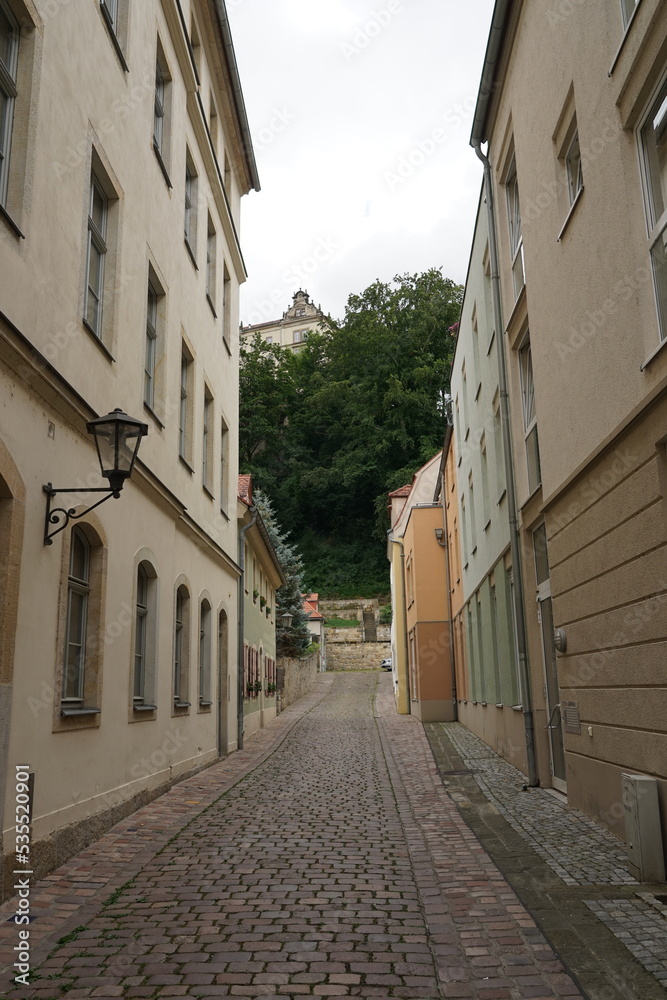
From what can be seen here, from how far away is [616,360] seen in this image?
24.0ft

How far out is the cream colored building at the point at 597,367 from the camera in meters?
6.57

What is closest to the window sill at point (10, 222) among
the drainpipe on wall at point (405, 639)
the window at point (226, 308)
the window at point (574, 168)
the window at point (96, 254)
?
the window at point (96, 254)

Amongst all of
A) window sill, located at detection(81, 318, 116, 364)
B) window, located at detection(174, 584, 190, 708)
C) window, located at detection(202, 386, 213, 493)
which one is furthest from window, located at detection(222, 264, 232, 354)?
window sill, located at detection(81, 318, 116, 364)

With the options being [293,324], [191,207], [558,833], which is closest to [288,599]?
[191,207]

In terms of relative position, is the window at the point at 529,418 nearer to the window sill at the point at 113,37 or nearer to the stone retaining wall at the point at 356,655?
the window sill at the point at 113,37

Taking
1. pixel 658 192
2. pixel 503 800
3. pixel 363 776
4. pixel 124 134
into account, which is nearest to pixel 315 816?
pixel 503 800

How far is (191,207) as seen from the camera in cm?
1511

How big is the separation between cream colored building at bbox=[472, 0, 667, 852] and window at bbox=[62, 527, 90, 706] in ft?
16.4

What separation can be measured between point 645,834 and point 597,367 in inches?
159

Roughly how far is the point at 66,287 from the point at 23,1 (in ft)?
7.41

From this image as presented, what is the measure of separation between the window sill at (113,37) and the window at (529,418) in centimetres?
624

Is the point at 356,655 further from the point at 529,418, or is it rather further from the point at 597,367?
the point at 597,367

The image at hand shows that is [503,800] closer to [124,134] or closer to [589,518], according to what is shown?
[589,518]

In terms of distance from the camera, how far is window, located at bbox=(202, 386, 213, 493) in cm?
1594
